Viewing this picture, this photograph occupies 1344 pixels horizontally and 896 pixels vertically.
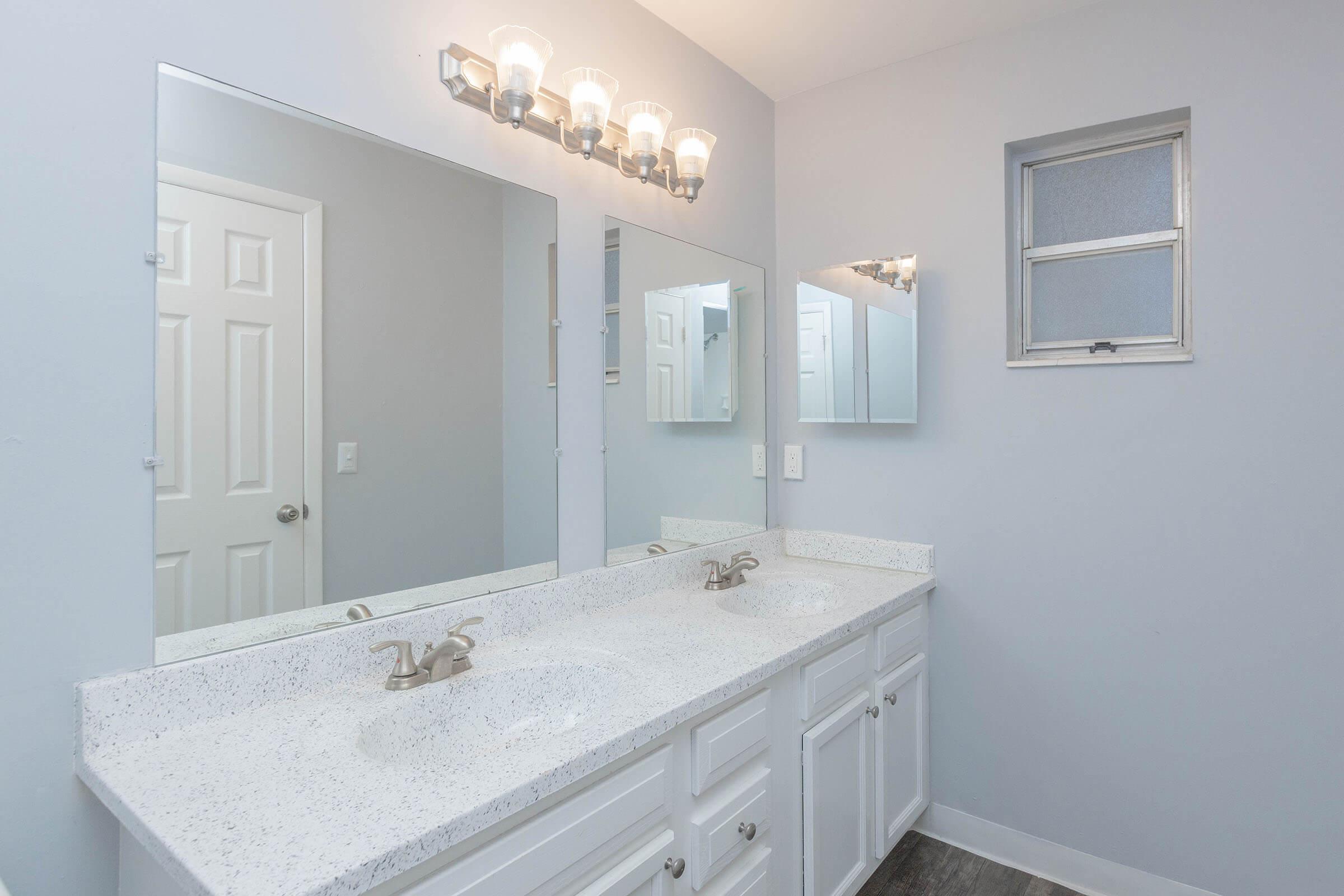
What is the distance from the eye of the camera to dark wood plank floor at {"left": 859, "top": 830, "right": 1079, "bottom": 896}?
1.86 metres

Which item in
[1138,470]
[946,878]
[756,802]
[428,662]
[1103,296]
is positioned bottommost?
[946,878]

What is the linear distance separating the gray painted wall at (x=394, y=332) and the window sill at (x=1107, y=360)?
1.46 meters

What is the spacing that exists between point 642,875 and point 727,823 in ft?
0.77

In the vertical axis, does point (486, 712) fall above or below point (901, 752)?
above

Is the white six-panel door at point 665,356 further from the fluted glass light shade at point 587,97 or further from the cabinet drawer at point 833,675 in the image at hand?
the cabinet drawer at point 833,675

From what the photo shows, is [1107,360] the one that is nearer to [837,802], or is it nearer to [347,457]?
[837,802]

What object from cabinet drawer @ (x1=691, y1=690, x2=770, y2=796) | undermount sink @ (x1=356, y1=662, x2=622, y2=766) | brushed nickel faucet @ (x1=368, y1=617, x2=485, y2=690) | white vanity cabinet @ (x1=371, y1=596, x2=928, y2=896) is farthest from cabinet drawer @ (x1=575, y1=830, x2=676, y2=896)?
brushed nickel faucet @ (x1=368, y1=617, x2=485, y2=690)

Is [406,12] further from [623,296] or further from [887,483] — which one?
[887,483]

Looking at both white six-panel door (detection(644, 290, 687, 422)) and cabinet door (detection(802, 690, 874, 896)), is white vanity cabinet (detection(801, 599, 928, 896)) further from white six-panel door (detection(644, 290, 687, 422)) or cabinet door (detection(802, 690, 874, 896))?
white six-panel door (detection(644, 290, 687, 422))

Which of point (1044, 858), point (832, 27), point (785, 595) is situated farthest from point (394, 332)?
point (1044, 858)

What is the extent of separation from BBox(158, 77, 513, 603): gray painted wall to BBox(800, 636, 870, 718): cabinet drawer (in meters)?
0.72

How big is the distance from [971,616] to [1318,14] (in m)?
1.68

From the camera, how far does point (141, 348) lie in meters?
1.02

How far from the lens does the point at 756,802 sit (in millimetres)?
1325
